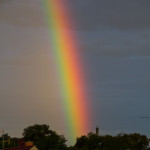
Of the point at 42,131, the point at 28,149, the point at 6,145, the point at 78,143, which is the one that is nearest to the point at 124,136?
the point at 78,143

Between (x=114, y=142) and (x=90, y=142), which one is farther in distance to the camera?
(x=90, y=142)

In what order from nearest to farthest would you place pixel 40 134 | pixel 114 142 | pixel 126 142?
pixel 114 142, pixel 126 142, pixel 40 134

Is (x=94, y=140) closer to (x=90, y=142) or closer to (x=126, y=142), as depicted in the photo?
(x=90, y=142)

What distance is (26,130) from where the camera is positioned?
5846 inches

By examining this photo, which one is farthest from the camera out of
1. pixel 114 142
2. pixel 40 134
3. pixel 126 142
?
pixel 40 134

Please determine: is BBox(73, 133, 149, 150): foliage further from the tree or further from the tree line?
the tree

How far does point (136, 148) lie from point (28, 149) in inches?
1817

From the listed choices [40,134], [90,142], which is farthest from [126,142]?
[40,134]

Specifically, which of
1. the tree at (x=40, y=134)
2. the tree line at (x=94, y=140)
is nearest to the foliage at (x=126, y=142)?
the tree line at (x=94, y=140)

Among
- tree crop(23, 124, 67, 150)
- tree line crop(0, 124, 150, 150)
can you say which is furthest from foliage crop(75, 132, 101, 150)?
tree crop(23, 124, 67, 150)

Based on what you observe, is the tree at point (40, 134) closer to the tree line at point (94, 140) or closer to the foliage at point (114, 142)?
the tree line at point (94, 140)

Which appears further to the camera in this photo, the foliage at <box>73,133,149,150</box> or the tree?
the foliage at <box>73,133,149,150</box>

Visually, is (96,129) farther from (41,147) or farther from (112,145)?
A: (41,147)

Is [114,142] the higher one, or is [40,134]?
[40,134]
